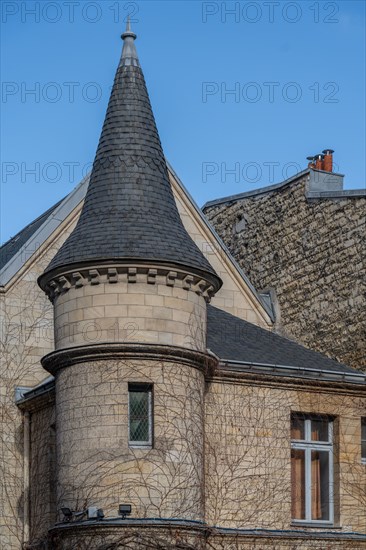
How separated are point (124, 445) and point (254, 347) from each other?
461 centimetres

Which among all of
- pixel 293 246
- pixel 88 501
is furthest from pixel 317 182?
pixel 88 501

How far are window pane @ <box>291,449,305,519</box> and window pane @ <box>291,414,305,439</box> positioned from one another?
0.27 m

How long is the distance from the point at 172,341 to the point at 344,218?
30.6 feet

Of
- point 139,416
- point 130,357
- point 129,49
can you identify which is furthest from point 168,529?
point 129,49

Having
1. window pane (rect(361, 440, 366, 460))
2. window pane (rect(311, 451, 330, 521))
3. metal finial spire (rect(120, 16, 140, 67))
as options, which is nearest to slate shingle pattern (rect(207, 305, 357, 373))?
window pane (rect(361, 440, 366, 460))

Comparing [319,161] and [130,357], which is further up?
[319,161]

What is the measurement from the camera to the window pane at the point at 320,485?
25.0m

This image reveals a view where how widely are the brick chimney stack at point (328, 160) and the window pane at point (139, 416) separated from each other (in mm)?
12747

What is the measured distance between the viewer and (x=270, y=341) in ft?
87.9

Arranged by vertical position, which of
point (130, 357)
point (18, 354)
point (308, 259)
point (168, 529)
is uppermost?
point (308, 259)

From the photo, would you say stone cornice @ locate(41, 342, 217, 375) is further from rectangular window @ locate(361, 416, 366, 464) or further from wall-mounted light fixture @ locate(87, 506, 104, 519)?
rectangular window @ locate(361, 416, 366, 464)

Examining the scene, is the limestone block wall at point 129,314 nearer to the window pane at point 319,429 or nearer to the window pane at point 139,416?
the window pane at point 139,416

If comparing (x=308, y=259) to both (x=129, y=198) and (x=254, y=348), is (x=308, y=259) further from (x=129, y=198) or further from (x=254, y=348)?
(x=129, y=198)

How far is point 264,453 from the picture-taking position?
24.3 meters
